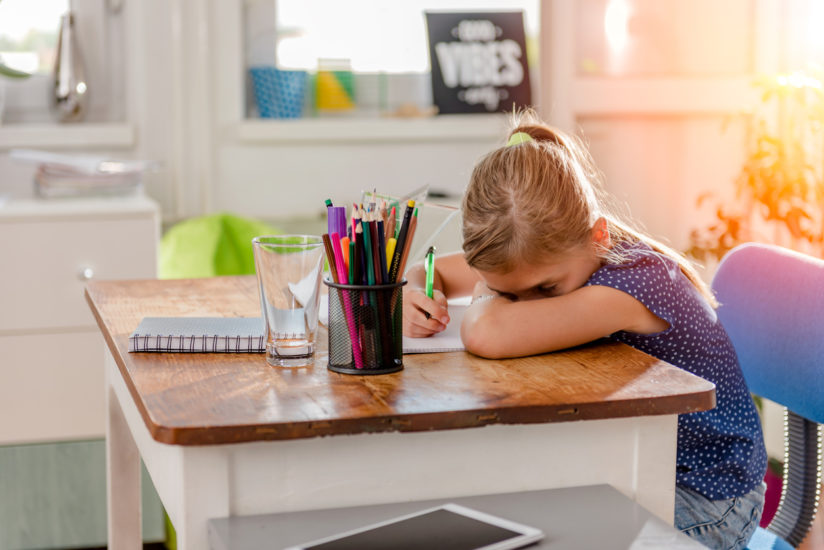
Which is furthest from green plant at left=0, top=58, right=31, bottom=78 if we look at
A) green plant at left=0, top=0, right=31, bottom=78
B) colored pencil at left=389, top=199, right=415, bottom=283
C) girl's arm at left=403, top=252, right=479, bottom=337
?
colored pencil at left=389, top=199, right=415, bottom=283

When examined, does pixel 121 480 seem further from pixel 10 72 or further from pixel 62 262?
pixel 10 72

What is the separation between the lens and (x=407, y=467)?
1.01 meters

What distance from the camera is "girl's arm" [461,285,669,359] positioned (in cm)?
121

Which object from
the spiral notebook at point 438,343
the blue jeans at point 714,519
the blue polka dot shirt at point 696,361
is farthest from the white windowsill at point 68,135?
the blue jeans at point 714,519

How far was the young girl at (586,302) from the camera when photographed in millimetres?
1256

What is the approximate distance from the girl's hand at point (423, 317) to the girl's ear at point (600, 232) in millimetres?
209

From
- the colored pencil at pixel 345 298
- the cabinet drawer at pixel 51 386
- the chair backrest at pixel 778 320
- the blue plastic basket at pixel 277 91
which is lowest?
the cabinet drawer at pixel 51 386

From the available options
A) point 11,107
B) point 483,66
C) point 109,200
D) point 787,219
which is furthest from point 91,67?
point 787,219

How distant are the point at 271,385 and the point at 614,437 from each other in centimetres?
35

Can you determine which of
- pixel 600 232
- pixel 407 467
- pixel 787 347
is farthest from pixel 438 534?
pixel 787 347

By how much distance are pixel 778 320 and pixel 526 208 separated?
1.58 ft

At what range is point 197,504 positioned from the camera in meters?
0.94

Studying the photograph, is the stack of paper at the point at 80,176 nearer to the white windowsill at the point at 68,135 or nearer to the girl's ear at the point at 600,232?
the white windowsill at the point at 68,135

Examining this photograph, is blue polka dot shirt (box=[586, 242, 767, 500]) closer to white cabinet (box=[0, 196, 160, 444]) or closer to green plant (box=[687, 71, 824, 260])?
white cabinet (box=[0, 196, 160, 444])
